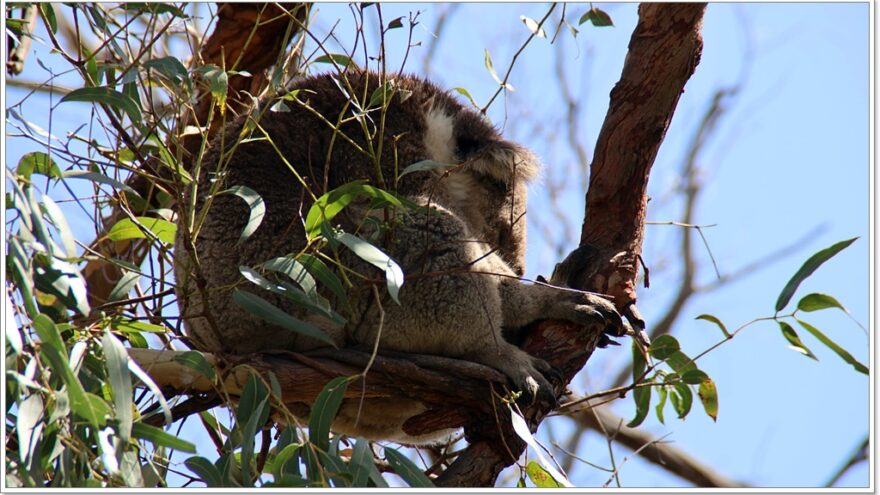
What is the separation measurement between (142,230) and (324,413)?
0.70 meters

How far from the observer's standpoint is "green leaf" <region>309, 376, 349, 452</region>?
2287mm

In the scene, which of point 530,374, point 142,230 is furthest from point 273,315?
point 530,374

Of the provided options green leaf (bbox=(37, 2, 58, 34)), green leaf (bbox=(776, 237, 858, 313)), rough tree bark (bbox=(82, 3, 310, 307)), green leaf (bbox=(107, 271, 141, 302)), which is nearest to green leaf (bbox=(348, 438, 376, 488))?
green leaf (bbox=(107, 271, 141, 302))

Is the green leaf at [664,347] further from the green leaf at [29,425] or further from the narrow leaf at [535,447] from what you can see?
the green leaf at [29,425]

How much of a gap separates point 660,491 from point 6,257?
5.47ft

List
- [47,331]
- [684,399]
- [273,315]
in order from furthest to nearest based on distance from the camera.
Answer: [684,399] < [273,315] < [47,331]

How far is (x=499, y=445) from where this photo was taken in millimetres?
2625

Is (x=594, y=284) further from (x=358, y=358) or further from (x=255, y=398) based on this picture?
(x=255, y=398)

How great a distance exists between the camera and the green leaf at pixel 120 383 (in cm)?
180

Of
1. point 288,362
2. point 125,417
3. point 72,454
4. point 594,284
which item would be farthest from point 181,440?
point 594,284

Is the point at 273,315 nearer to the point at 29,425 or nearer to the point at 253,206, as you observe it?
the point at 253,206

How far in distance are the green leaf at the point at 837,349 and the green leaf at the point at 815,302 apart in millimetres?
43

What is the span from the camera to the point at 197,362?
2.35m

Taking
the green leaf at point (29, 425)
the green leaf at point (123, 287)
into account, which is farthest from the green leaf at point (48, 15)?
the green leaf at point (29, 425)
